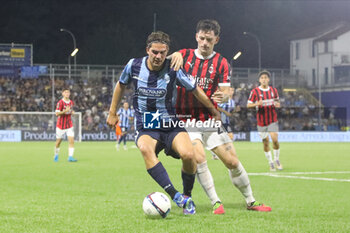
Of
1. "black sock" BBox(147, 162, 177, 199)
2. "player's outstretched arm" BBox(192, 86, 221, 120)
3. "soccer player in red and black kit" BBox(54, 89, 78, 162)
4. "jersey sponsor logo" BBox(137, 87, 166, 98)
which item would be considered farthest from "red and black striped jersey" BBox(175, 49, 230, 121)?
"soccer player in red and black kit" BBox(54, 89, 78, 162)

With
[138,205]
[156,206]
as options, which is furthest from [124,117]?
[156,206]

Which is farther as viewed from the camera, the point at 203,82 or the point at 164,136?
the point at 203,82

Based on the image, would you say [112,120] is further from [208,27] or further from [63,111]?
[63,111]

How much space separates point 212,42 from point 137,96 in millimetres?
1291

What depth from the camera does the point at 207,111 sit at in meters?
7.75

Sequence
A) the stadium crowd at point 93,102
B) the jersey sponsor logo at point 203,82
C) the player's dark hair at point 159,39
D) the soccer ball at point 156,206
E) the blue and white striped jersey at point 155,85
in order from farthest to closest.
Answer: the stadium crowd at point 93,102
the jersey sponsor logo at point 203,82
the blue and white striped jersey at point 155,85
the player's dark hair at point 159,39
the soccer ball at point 156,206

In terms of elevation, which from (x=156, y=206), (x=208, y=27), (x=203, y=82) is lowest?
(x=156, y=206)

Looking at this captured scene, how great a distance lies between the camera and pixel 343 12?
264ft

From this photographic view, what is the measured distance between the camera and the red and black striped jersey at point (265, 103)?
15570mm

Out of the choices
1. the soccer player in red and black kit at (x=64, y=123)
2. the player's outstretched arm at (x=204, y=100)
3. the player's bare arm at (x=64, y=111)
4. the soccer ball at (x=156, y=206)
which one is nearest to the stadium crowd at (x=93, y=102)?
the soccer player in red and black kit at (x=64, y=123)

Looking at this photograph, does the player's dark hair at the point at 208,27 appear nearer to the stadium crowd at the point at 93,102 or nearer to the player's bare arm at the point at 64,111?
the player's bare arm at the point at 64,111

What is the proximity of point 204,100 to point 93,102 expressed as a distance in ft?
132

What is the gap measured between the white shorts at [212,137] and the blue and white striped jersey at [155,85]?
0.48 metres

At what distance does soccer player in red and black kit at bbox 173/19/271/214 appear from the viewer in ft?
→ 25.2
